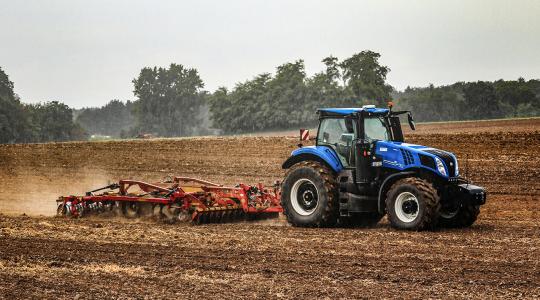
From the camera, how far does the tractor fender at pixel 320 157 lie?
14195mm

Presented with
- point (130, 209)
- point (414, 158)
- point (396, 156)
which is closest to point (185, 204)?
point (130, 209)

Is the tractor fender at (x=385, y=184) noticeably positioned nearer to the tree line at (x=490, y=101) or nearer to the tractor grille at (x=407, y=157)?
the tractor grille at (x=407, y=157)

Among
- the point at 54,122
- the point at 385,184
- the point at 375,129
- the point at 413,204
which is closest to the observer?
the point at 413,204

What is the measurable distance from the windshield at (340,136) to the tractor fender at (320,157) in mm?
100

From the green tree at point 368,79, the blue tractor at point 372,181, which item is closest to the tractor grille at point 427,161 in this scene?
the blue tractor at point 372,181

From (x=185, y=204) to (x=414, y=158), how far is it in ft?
14.9

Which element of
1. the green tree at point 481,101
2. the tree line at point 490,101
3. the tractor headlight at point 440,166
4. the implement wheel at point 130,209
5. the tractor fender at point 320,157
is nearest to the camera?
the tractor headlight at point 440,166

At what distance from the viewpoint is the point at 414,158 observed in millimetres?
13422

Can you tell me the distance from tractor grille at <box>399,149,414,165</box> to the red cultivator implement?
290 centimetres

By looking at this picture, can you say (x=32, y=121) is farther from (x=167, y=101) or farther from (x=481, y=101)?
(x=481, y=101)

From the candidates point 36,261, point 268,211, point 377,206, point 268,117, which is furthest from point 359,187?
point 268,117

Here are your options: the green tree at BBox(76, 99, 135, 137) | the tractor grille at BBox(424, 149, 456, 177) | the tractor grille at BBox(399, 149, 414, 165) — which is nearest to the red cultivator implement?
the tractor grille at BBox(399, 149, 414, 165)

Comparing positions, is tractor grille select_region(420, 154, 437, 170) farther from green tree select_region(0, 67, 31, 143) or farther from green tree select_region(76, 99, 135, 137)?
green tree select_region(76, 99, 135, 137)

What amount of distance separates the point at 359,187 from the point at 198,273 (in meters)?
4.91
